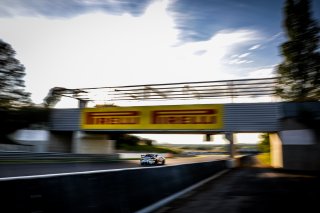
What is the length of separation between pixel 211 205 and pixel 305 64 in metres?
21.8

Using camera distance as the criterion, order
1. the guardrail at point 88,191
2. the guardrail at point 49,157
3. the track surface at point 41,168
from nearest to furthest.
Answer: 1. the guardrail at point 88,191
2. the track surface at point 41,168
3. the guardrail at point 49,157

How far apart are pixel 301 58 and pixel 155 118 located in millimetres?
12584

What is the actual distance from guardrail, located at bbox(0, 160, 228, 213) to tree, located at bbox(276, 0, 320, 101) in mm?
20422

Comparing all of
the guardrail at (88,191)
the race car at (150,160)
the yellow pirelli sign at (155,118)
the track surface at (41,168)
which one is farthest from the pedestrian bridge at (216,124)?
the guardrail at (88,191)

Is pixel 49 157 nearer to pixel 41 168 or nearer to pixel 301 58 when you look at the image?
pixel 41 168

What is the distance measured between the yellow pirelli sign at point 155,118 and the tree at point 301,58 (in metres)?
5.91

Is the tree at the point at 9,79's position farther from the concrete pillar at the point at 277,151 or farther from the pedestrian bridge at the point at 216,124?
the concrete pillar at the point at 277,151

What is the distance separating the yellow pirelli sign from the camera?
2489cm

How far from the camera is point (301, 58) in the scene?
26.2 m

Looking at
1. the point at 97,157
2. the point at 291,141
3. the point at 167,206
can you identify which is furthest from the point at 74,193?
the point at 97,157

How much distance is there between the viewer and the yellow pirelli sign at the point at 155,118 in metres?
24.9

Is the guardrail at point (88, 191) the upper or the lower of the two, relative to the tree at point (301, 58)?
lower

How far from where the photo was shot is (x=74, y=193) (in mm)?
4742

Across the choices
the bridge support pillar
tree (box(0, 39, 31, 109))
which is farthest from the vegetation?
the bridge support pillar
